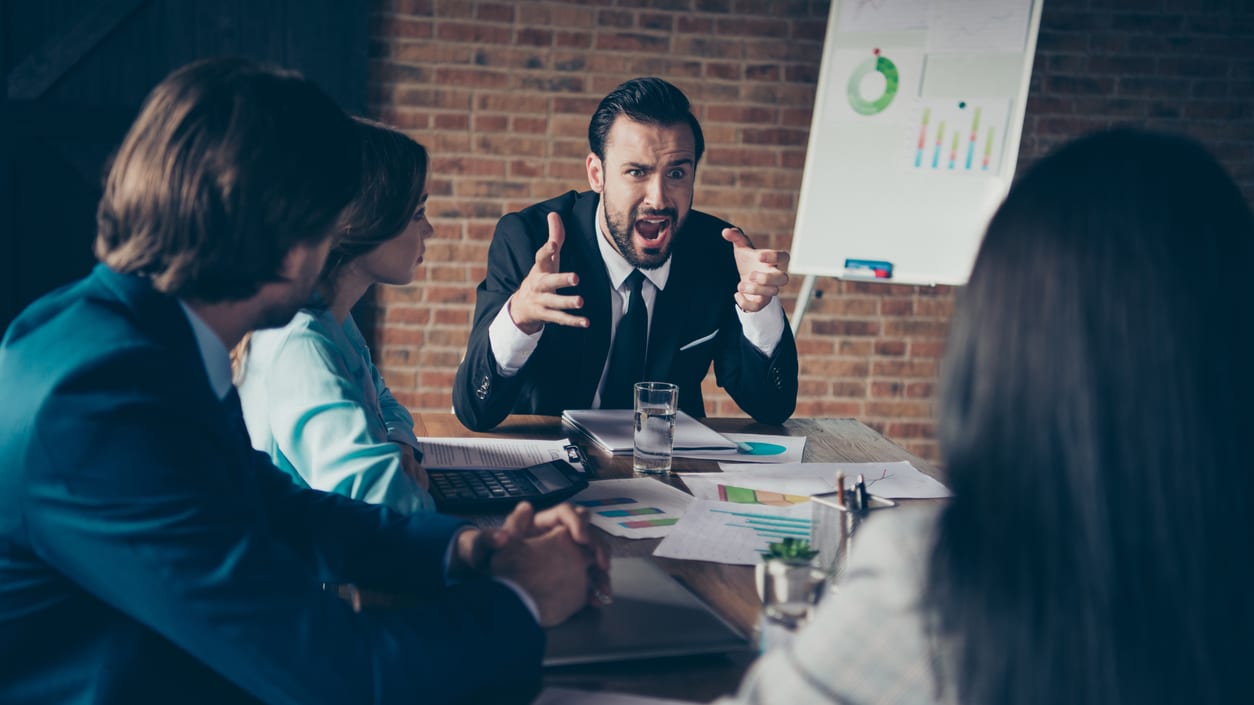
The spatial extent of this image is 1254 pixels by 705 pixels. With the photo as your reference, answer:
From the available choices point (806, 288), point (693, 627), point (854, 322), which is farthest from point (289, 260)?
point (854, 322)

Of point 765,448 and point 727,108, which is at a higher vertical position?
point 727,108

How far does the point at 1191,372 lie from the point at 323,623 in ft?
2.17

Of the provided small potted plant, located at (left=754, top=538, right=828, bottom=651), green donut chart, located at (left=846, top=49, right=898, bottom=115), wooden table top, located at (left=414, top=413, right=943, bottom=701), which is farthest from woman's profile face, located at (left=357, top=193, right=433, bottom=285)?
green donut chart, located at (left=846, top=49, right=898, bottom=115)

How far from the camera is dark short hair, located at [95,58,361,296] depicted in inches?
35.1

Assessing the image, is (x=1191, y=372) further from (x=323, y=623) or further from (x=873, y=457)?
(x=873, y=457)

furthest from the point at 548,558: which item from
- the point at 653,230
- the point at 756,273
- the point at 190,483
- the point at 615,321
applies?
the point at 653,230

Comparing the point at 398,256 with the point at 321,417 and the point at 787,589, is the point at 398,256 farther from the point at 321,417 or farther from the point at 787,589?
→ the point at 787,589

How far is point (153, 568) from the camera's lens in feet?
2.58

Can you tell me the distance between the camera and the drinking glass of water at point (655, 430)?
1.60 m

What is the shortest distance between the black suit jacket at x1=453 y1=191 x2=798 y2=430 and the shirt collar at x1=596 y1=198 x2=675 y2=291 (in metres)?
0.02

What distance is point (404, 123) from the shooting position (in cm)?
336

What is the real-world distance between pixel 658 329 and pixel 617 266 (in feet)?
0.58

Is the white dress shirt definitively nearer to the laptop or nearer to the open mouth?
the open mouth

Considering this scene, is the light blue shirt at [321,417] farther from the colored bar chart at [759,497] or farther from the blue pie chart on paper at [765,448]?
the blue pie chart on paper at [765,448]
